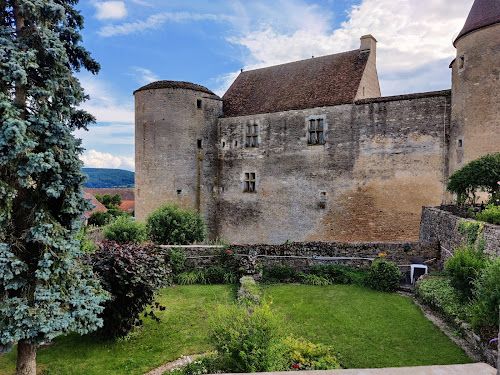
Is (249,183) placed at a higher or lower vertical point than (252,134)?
lower

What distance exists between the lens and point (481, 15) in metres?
14.2

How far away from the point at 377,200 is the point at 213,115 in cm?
1164

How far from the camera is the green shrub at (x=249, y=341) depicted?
475 cm

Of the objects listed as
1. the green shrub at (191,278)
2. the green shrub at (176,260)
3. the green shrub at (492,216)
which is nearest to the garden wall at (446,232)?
the green shrub at (492,216)

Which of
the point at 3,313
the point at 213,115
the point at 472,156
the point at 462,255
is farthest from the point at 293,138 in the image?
the point at 3,313

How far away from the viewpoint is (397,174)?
17.2 meters

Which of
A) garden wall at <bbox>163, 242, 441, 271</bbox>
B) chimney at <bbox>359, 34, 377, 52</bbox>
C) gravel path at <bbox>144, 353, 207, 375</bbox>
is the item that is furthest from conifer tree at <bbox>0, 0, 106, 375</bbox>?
chimney at <bbox>359, 34, 377, 52</bbox>

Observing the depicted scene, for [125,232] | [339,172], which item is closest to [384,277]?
[339,172]

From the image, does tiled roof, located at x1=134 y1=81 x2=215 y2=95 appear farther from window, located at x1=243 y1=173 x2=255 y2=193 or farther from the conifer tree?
the conifer tree

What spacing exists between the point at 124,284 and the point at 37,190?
8.51ft

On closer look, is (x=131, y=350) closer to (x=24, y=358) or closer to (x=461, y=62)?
(x=24, y=358)

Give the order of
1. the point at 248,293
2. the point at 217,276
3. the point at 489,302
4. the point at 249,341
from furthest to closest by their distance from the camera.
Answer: the point at 217,276 → the point at 248,293 → the point at 489,302 → the point at 249,341

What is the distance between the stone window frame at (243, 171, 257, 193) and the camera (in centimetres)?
2115

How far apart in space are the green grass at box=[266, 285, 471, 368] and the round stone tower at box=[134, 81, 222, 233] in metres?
12.4
